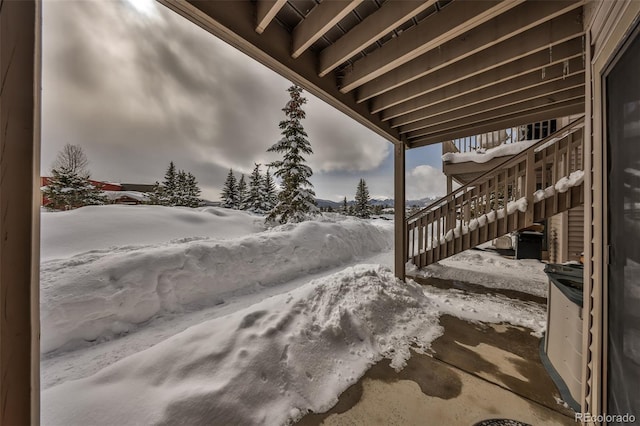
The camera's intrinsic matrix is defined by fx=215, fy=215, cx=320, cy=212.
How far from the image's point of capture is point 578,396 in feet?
5.18

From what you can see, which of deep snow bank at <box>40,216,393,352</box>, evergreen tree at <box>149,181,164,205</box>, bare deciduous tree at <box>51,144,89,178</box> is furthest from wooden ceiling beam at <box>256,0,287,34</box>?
evergreen tree at <box>149,181,164,205</box>

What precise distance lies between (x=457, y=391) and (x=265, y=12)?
3254mm

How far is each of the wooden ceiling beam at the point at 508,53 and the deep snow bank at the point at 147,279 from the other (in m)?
4.01

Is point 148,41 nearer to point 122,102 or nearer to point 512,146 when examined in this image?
point 122,102

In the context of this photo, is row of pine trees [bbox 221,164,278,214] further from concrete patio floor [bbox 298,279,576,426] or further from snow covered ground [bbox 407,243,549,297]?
concrete patio floor [bbox 298,279,576,426]

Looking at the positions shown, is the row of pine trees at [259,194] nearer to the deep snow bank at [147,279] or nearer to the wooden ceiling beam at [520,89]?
the deep snow bank at [147,279]

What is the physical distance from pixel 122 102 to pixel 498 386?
7091 millimetres

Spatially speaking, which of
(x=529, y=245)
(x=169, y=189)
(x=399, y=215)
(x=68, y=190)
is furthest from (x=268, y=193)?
(x=529, y=245)

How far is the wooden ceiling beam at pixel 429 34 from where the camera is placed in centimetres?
150

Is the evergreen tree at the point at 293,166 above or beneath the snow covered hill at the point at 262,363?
above

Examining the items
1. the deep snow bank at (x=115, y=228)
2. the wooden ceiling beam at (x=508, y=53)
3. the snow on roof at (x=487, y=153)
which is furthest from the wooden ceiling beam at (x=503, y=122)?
the deep snow bank at (x=115, y=228)

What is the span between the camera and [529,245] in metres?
5.87

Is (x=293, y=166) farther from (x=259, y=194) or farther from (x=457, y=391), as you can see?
(x=457, y=391)

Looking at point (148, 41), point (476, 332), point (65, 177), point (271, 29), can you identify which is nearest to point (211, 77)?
point (148, 41)
